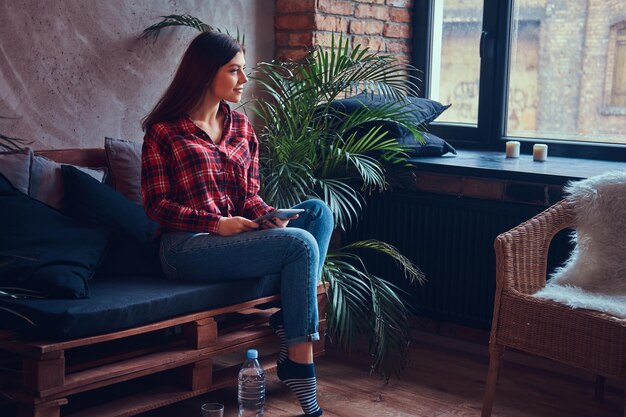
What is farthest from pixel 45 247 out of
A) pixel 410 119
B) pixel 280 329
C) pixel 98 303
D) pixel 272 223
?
pixel 410 119

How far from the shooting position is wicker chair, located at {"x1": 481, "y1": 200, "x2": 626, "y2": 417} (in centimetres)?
232

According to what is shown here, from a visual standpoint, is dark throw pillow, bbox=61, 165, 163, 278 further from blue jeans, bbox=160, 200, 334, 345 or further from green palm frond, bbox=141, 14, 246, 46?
green palm frond, bbox=141, 14, 246, 46

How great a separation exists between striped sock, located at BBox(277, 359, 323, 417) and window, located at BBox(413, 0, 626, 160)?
1740 mm

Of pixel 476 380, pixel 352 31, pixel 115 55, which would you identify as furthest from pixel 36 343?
pixel 352 31

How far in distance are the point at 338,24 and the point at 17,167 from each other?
1.75 meters

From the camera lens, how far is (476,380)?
313 cm

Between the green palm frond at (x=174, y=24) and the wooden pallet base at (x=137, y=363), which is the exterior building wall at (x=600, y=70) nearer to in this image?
the wooden pallet base at (x=137, y=363)

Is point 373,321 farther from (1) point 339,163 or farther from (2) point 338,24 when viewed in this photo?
(2) point 338,24

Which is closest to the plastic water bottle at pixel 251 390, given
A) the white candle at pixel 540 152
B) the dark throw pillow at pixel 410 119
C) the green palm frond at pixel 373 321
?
the green palm frond at pixel 373 321

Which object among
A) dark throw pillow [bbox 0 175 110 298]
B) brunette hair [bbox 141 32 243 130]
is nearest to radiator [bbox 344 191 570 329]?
brunette hair [bbox 141 32 243 130]

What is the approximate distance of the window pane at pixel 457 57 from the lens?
4020 millimetres

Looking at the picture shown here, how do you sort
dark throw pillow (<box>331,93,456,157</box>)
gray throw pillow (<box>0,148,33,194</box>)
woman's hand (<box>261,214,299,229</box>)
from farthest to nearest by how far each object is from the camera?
dark throw pillow (<box>331,93,456,157</box>) → woman's hand (<box>261,214,299,229</box>) → gray throw pillow (<box>0,148,33,194</box>)

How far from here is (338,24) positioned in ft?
12.6

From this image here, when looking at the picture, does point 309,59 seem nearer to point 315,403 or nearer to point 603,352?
point 315,403
